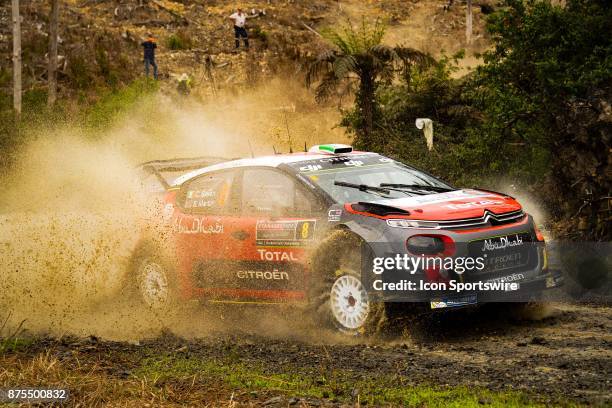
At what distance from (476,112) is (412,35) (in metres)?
23.3

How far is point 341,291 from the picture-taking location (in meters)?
8.69

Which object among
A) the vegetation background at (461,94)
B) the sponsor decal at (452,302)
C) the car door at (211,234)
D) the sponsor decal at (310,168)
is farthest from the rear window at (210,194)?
the vegetation background at (461,94)

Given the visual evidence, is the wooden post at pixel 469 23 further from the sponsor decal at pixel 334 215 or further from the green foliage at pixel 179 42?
the sponsor decal at pixel 334 215

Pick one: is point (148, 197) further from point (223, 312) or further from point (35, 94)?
point (35, 94)

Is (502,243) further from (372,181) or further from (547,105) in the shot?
(547,105)

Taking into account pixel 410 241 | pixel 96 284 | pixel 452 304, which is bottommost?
pixel 96 284

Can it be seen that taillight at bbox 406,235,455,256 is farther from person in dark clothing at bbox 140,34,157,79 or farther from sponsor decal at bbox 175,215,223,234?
person in dark clothing at bbox 140,34,157,79

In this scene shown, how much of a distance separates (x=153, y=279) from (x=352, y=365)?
3.64 metres

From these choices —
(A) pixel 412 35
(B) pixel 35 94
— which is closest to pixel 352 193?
(B) pixel 35 94

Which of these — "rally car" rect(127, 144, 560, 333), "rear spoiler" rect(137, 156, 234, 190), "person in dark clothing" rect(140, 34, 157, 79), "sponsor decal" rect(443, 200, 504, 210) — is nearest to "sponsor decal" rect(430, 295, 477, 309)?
"rally car" rect(127, 144, 560, 333)

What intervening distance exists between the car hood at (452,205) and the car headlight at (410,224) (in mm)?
47

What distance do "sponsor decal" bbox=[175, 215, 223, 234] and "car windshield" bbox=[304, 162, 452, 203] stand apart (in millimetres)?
1159

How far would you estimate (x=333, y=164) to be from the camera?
A: 32.3 ft

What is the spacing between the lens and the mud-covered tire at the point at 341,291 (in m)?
8.51
